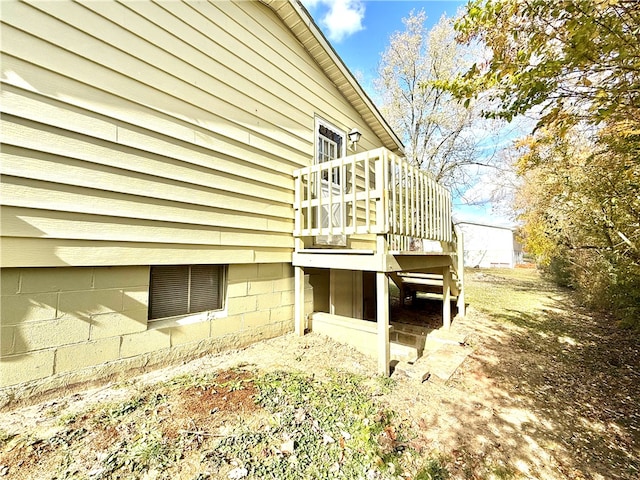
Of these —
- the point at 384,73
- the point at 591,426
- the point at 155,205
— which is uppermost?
the point at 384,73

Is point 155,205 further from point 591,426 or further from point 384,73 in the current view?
point 384,73

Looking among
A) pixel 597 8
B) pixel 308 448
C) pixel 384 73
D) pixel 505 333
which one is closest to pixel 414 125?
pixel 384 73

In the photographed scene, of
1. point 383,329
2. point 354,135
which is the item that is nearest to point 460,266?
point 354,135

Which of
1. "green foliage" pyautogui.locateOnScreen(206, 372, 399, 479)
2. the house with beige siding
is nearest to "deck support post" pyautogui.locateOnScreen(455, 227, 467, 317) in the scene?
the house with beige siding

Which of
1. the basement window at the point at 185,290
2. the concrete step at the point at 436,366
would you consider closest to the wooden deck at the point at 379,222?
the concrete step at the point at 436,366

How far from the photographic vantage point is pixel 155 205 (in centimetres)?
315

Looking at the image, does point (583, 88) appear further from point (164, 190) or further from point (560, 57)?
point (164, 190)

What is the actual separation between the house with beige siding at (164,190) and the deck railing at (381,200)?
27 mm

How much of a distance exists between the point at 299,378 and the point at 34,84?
3.57m

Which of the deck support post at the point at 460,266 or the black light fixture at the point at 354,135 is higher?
the black light fixture at the point at 354,135

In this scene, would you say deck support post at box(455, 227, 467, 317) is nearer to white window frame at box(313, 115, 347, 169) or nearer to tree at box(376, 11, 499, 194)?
white window frame at box(313, 115, 347, 169)

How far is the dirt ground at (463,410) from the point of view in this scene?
6.98 feet

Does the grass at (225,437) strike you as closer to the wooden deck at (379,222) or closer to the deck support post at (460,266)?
the wooden deck at (379,222)

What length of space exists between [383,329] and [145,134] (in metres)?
3.42
